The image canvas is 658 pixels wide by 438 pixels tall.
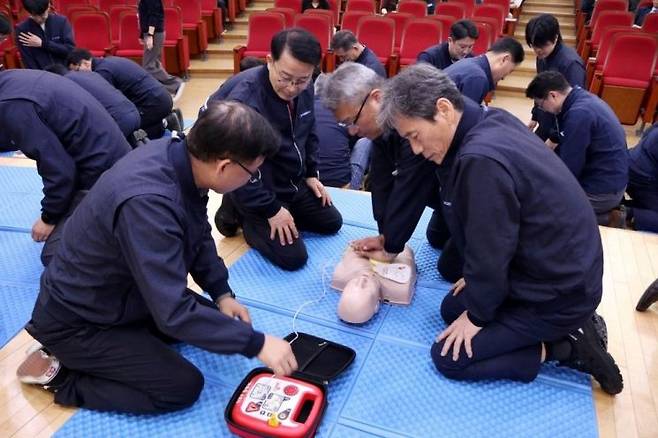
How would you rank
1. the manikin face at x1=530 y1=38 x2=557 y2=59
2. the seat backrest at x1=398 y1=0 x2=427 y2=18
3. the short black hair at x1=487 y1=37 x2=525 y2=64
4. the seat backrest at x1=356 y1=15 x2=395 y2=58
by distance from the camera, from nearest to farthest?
1. the short black hair at x1=487 y1=37 x2=525 y2=64
2. the manikin face at x1=530 y1=38 x2=557 y2=59
3. the seat backrest at x1=356 y1=15 x2=395 y2=58
4. the seat backrest at x1=398 y1=0 x2=427 y2=18

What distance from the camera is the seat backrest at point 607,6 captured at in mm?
6895

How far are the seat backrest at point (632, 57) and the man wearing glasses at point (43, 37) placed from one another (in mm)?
5601

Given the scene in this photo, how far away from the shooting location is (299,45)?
2289mm

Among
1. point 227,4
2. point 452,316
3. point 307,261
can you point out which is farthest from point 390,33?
point 452,316

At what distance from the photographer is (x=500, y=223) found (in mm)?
1633

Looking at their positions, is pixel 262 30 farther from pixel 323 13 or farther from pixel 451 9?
pixel 451 9

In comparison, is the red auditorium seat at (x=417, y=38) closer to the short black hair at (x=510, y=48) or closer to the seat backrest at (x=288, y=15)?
the seat backrest at (x=288, y=15)

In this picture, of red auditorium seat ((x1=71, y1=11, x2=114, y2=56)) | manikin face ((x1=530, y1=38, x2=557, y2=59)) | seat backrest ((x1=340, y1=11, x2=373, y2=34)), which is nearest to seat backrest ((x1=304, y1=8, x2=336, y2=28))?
seat backrest ((x1=340, y1=11, x2=373, y2=34))

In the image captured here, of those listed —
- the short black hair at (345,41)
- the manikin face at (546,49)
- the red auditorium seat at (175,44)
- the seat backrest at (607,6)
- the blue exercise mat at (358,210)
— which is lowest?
the blue exercise mat at (358,210)

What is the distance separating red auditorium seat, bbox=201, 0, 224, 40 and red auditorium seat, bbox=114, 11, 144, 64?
44.6 inches

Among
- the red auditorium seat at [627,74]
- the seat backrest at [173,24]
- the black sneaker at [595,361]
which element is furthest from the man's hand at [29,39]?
the red auditorium seat at [627,74]

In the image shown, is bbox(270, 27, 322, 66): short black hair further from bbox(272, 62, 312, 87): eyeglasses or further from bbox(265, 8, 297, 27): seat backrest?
bbox(265, 8, 297, 27): seat backrest

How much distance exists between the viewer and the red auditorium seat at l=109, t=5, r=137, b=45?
6702 mm

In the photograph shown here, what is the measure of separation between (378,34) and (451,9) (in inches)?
51.1
